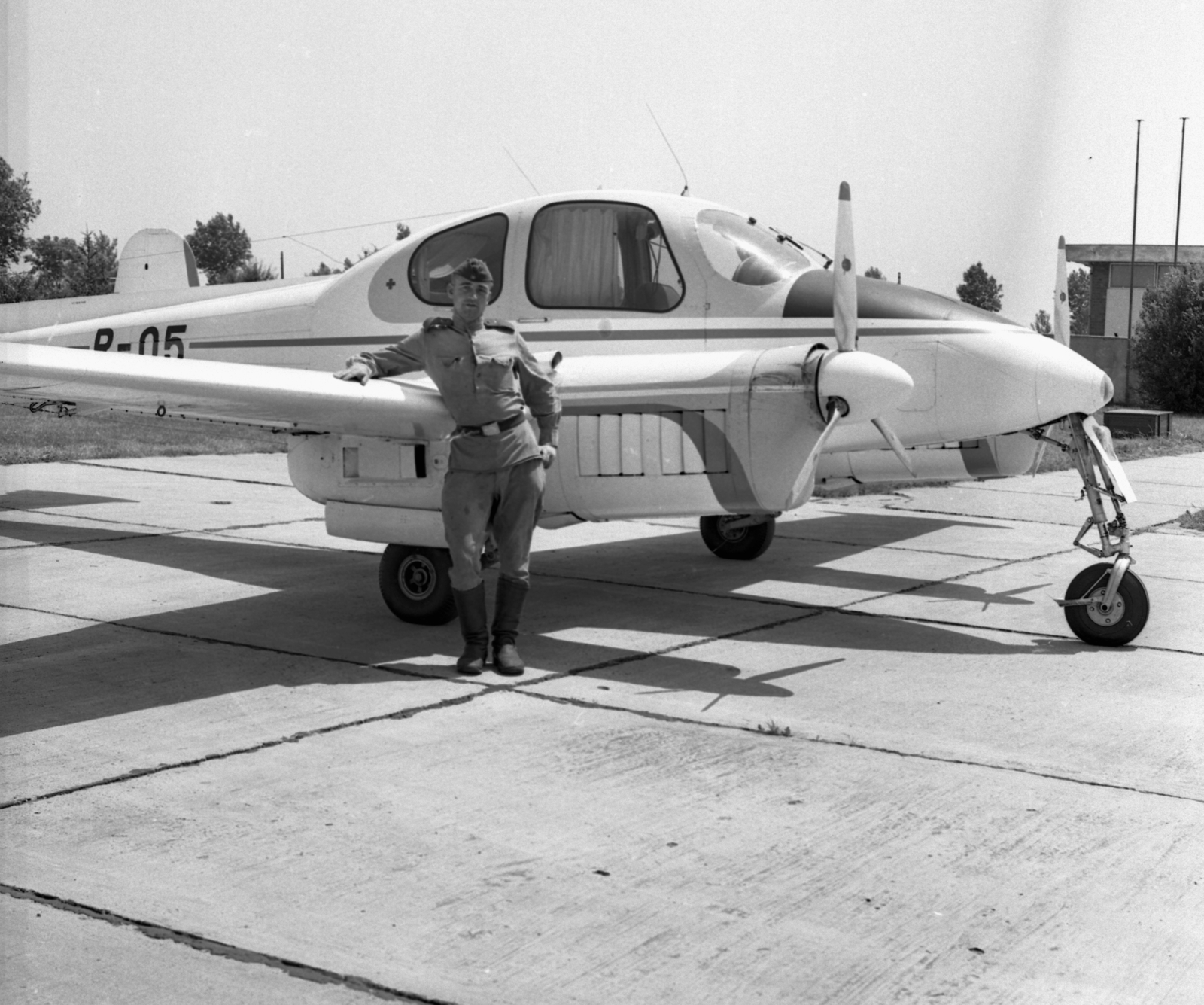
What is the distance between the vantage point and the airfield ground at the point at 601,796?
11.2 feet

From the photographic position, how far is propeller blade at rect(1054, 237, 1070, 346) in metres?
7.66

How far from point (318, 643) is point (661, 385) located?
2.13 metres

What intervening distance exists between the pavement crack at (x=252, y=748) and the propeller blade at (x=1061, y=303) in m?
3.78

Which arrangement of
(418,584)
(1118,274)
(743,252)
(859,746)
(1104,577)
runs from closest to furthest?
(859,746) < (1104,577) < (418,584) < (743,252) < (1118,274)

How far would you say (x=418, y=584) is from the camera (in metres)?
7.42

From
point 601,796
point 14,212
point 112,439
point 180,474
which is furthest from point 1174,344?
point 14,212

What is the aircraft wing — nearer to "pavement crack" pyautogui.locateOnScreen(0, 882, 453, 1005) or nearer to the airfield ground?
the airfield ground

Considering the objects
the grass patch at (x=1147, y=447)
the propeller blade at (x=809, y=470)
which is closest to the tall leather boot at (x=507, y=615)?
the propeller blade at (x=809, y=470)

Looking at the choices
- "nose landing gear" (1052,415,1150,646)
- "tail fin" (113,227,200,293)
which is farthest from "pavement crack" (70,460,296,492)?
"nose landing gear" (1052,415,1150,646)

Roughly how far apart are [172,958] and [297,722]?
2.12 metres

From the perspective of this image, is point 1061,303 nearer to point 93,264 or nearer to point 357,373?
point 357,373

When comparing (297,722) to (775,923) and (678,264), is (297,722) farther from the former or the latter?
(678,264)

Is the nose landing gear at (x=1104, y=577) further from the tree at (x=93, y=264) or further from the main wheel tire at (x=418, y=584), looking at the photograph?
the tree at (x=93, y=264)

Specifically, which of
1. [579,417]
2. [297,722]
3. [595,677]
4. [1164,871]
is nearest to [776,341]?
[579,417]
